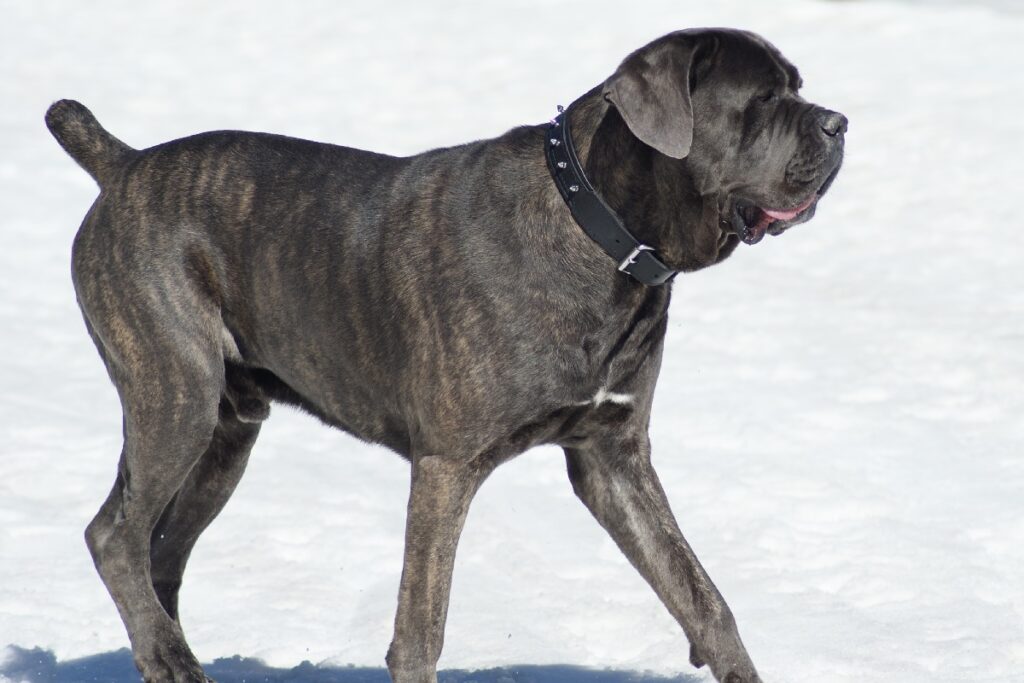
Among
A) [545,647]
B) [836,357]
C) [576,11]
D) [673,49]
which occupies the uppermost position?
[576,11]

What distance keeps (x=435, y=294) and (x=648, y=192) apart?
61cm

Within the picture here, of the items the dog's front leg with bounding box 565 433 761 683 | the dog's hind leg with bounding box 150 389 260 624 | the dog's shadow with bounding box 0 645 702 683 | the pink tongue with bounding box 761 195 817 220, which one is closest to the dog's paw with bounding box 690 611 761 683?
the dog's front leg with bounding box 565 433 761 683

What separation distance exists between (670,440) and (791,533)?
1.13 meters

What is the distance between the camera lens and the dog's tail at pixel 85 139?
464 cm

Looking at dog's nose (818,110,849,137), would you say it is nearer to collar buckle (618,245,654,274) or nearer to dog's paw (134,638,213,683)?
collar buckle (618,245,654,274)

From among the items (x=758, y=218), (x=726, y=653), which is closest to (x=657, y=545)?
(x=726, y=653)

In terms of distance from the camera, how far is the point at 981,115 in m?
10.9

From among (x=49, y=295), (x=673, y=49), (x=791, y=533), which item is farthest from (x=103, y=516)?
(x=49, y=295)

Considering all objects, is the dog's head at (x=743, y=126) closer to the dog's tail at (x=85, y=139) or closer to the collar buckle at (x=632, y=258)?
the collar buckle at (x=632, y=258)

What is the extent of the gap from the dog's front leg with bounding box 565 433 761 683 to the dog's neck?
25.1 inches

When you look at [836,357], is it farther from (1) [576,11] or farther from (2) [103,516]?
(1) [576,11]

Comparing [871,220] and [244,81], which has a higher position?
[244,81]

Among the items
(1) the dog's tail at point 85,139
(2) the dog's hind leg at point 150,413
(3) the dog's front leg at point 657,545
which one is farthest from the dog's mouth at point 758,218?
(1) the dog's tail at point 85,139

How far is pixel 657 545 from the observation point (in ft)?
13.8
